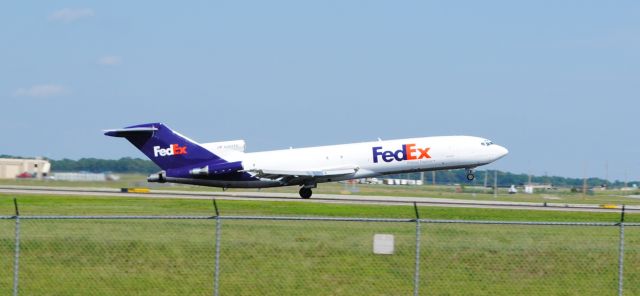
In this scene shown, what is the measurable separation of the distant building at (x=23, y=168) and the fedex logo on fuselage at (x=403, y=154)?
58.8ft

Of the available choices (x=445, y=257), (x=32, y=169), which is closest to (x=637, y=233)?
(x=445, y=257)

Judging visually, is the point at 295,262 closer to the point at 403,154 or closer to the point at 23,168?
the point at 23,168

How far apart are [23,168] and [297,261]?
32.3 meters

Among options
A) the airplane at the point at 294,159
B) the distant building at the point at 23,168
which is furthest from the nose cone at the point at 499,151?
the distant building at the point at 23,168

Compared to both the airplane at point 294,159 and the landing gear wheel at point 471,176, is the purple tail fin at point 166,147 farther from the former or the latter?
the landing gear wheel at point 471,176

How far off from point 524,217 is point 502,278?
62.9ft

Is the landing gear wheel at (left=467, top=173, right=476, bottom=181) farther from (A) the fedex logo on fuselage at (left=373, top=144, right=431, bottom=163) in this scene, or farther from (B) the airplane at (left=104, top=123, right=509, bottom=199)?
(A) the fedex logo on fuselage at (left=373, top=144, right=431, bottom=163)

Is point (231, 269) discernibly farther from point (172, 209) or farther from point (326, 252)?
point (172, 209)

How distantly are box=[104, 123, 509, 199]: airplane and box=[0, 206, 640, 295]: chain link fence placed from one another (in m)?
26.6

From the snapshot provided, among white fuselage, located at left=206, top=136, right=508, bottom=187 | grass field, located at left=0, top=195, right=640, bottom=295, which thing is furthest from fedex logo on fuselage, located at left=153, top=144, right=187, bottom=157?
grass field, located at left=0, top=195, right=640, bottom=295

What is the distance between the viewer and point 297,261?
73.5ft

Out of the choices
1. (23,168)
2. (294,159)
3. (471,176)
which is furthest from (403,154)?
(23,168)

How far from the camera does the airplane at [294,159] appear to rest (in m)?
55.6

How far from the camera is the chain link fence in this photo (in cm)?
1997
